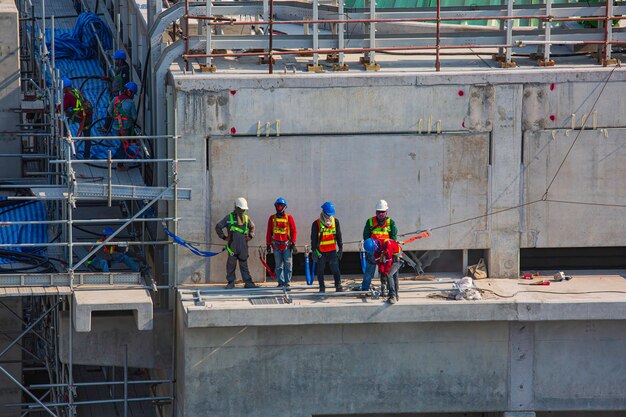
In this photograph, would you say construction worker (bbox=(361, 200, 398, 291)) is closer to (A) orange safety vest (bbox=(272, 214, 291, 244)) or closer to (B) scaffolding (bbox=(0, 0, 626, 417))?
(A) orange safety vest (bbox=(272, 214, 291, 244))

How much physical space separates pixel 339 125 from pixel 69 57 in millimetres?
10902

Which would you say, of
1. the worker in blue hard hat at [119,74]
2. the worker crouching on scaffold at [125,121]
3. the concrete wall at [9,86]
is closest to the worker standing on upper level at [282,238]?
the worker crouching on scaffold at [125,121]

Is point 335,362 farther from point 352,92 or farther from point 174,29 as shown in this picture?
point 174,29

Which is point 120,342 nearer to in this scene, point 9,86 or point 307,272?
point 307,272

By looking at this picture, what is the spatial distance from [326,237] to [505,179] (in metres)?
3.23

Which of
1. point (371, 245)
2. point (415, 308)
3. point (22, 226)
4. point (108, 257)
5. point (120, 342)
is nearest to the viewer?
point (371, 245)

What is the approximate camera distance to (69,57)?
108 ft

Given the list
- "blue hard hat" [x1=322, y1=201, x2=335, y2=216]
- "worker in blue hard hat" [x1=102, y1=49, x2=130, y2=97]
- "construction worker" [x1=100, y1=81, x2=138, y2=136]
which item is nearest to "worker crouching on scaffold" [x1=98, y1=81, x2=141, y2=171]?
"construction worker" [x1=100, y1=81, x2=138, y2=136]

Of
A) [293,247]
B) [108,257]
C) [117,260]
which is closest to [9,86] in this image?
[117,260]

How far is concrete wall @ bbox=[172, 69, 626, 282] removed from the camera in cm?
2367

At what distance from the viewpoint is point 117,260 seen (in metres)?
24.6

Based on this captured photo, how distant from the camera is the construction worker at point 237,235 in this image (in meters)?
23.3

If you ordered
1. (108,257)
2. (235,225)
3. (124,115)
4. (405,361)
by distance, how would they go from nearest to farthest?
(235,225)
(405,361)
(108,257)
(124,115)

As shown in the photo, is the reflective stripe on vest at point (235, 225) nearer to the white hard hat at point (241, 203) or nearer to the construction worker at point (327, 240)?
the white hard hat at point (241, 203)
